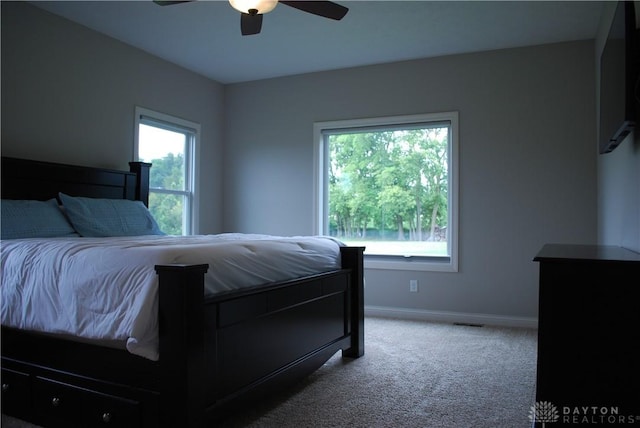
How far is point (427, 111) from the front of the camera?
4605 mm

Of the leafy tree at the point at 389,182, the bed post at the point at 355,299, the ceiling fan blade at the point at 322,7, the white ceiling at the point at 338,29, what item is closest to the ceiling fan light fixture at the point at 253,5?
the ceiling fan blade at the point at 322,7

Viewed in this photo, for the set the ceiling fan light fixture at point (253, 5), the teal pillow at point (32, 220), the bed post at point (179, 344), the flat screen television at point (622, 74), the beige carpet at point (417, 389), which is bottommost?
the beige carpet at point (417, 389)

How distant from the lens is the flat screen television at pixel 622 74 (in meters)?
2.01

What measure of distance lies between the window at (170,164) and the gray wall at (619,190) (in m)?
3.82

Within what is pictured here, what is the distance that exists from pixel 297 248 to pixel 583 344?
4.92 feet

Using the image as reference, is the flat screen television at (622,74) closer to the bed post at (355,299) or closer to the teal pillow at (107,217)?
the bed post at (355,299)

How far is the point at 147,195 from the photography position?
4.22 metres

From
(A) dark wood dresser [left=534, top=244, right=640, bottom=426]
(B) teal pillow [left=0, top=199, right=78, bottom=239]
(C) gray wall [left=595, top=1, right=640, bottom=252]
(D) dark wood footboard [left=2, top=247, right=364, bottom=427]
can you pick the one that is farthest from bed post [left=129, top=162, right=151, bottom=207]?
(C) gray wall [left=595, top=1, right=640, bottom=252]

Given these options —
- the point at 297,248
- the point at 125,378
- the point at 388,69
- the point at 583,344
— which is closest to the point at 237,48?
the point at 388,69

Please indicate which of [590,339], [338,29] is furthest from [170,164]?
[590,339]

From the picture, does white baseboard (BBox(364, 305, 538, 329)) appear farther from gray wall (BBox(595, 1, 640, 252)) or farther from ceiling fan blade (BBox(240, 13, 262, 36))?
ceiling fan blade (BBox(240, 13, 262, 36))

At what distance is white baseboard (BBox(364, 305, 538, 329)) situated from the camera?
13.8 ft

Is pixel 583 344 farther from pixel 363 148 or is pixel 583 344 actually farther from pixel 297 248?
pixel 363 148

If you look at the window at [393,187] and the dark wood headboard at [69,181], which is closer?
the dark wood headboard at [69,181]
